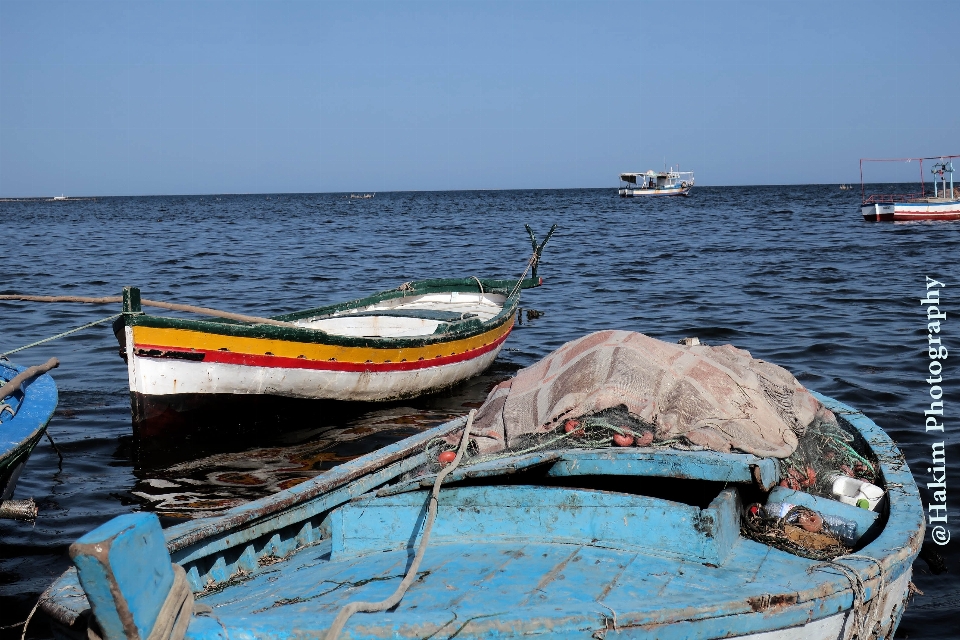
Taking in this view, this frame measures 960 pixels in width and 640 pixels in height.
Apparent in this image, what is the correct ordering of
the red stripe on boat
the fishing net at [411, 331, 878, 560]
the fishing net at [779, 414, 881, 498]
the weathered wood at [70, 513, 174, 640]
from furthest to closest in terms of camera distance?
the red stripe on boat
the fishing net at [779, 414, 881, 498]
the fishing net at [411, 331, 878, 560]
the weathered wood at [70, 513, 174, 640]

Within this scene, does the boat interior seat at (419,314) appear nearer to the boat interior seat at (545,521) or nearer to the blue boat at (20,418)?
the blue boat at (20,418)

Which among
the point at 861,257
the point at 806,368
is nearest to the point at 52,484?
the point at 806,368

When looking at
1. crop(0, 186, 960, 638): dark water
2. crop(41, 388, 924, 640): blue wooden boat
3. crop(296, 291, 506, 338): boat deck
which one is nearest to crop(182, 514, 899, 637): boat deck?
crop(41, 388, 924, 640): blue wooden boat

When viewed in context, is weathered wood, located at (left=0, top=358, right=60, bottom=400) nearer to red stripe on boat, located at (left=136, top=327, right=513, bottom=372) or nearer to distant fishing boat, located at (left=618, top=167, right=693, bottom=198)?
red stripe on boat, located at (left=136, top=327, right=513, bottom=372)

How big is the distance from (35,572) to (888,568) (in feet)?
17.4

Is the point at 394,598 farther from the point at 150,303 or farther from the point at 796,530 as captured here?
the point at 150,303

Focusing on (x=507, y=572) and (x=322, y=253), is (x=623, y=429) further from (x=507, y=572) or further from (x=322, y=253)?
(x=322, y=253)

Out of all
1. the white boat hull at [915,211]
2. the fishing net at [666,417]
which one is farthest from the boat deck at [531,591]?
the white boat hull at [915,211]

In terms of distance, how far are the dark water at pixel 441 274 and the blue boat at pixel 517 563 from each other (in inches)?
74.4

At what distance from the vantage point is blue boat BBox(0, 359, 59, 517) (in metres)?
5.73

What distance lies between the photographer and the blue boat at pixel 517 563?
278 cm

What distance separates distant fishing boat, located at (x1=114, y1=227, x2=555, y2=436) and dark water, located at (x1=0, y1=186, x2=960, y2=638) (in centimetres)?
40

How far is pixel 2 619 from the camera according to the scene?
16.8 ft

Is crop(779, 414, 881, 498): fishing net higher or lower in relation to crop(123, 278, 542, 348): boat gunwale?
lower
